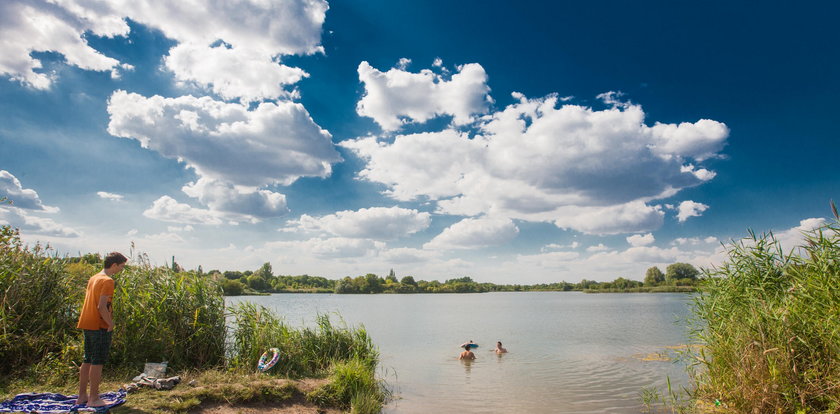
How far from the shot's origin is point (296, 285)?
397 feet

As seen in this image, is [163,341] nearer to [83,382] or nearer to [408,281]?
[83,382]

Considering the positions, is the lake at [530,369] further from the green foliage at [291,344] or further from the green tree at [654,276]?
the green tree at [654,276]

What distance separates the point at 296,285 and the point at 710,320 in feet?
397

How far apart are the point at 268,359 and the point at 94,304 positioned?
13.1 ft

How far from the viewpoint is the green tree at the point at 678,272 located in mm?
103181

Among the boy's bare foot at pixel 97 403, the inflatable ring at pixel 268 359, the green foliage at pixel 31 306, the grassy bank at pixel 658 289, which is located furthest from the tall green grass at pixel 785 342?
the grassy bank at pixel 658 289

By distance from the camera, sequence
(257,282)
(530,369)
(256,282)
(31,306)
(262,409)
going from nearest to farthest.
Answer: (262,409) < (31,306) < (530,369) < (256,282) < (257,282)

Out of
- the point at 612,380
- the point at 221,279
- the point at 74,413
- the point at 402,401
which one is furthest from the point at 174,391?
the point at 612,380

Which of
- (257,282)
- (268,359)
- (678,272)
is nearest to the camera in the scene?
(268,359)

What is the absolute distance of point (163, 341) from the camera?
9.20 meters

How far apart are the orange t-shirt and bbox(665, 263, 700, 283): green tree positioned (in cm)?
11882

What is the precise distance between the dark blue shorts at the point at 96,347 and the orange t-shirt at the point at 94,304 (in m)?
0.10

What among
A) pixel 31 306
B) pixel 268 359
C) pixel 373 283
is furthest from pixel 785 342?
pixel 373 283

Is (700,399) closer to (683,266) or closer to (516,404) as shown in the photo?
(516,404)
